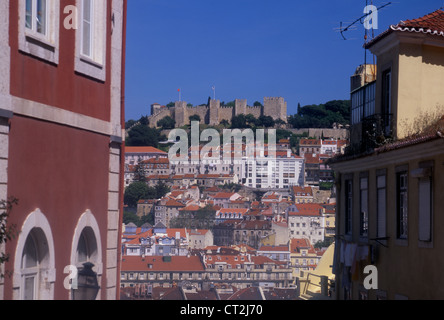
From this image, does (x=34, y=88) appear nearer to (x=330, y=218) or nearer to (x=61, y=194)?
(x=61, y=194)

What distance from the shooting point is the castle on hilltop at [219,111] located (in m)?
170

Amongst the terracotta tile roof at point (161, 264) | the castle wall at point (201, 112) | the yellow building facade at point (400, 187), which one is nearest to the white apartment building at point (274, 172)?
the castle wall at point (201, 112)

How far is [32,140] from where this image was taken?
596cm

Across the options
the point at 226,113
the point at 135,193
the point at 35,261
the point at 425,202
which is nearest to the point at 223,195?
the point at 135,193

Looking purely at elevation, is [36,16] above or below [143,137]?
below

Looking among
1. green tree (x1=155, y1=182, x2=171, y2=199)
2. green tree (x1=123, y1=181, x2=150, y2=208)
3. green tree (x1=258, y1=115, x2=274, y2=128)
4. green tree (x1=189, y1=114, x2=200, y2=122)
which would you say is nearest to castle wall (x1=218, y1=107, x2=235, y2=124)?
green tree (x1=189, y1=114, x2=200, y2=122)

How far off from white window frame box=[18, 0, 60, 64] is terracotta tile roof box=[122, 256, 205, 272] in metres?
74.9

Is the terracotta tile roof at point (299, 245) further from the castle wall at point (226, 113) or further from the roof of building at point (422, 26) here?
the roof of building at point (422, 26)

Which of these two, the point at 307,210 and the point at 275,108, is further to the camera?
the point at 275,108

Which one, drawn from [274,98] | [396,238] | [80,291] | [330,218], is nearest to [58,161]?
[80,291]

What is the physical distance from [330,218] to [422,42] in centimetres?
10643

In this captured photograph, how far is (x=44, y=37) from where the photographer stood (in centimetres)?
632

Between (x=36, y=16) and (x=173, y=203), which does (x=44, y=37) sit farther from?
(x=173, y=203)

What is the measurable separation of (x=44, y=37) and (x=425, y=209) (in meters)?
4.50
